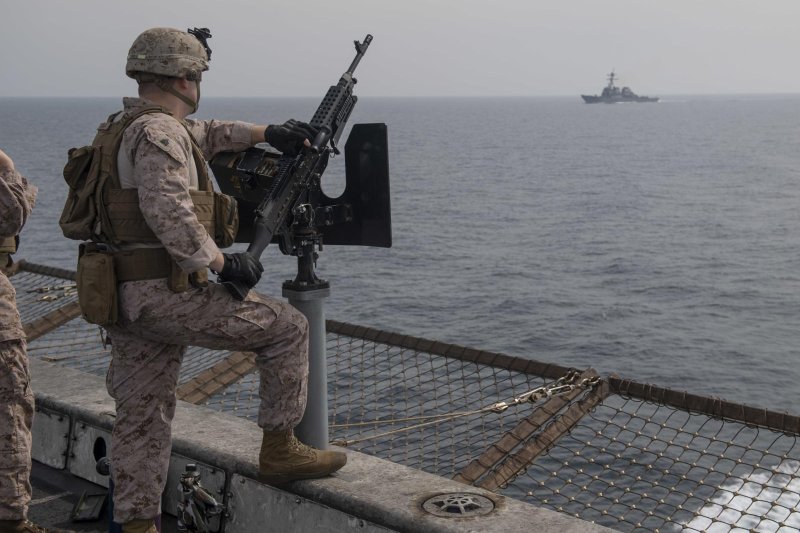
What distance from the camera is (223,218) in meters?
4.34

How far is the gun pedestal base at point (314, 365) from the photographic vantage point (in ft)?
15.7

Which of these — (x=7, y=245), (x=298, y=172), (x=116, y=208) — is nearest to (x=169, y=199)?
(x=116, y=208)

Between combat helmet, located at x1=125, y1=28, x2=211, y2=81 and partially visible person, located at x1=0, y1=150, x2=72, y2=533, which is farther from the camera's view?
partially visible person, located at x1=0, y1=150, x2=72, y2=533

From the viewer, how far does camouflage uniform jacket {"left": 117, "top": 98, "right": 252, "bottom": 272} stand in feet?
13.1

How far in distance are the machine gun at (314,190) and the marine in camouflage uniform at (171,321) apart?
15cm

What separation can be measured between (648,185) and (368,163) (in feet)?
259

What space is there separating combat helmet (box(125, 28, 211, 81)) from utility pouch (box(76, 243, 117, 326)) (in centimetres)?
77

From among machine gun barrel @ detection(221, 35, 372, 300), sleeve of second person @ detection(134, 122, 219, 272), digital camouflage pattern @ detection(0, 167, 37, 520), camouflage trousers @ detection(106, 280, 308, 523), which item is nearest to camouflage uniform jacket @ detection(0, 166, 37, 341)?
digital camouflage pattern @ detection(0, 167, 37, 520)

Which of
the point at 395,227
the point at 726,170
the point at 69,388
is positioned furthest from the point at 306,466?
the point at 726,170

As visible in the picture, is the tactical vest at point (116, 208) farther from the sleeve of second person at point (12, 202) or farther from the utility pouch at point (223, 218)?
the sleeve of second person at point (12, 202)

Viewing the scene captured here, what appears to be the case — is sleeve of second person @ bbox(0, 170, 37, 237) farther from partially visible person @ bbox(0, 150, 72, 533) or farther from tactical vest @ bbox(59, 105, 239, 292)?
tactical vest @ bbox(59, 105, 239, 292)

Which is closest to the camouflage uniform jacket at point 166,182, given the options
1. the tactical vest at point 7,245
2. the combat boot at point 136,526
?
the tactical vest at point 7,245

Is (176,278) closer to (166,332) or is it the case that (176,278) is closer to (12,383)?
(166,332)

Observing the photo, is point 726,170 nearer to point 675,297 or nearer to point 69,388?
point 675,297
